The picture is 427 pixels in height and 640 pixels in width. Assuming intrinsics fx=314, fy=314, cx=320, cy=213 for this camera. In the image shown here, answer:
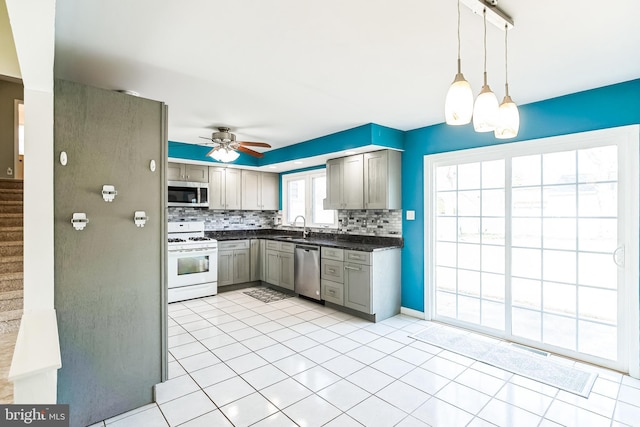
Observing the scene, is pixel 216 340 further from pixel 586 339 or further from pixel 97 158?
pixel 586 339

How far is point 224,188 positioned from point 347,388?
13.7ft

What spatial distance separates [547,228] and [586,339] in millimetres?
1056

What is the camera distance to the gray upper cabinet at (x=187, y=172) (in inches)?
201

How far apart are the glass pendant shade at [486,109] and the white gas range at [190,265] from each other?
4.38m

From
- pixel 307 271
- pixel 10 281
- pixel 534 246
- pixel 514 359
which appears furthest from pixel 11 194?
pixel 534 246

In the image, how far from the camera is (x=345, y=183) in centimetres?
466

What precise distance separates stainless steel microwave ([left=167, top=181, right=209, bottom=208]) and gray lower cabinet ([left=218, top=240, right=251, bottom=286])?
798 mm

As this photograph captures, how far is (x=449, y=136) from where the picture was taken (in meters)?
3.79

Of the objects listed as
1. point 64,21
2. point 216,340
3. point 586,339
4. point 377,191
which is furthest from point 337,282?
point 64,21

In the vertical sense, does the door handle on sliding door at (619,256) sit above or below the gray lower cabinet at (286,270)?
above

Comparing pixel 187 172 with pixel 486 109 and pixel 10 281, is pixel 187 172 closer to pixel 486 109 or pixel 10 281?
pixel 10 281

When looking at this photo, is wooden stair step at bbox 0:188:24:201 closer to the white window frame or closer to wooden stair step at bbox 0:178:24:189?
wooden stair step at bbox 0:178:24:189

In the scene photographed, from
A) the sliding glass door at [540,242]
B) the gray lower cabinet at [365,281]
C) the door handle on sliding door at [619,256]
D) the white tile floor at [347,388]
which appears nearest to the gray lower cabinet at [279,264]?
the gray lower cabinet at [365,281]

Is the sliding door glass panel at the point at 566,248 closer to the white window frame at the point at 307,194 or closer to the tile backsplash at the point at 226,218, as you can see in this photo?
the white window frame at the point at 307,194
